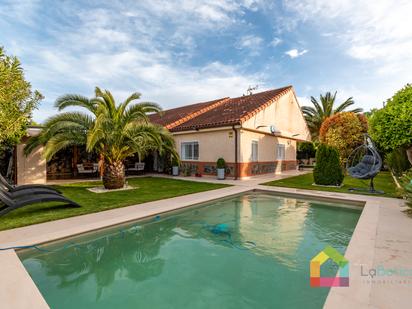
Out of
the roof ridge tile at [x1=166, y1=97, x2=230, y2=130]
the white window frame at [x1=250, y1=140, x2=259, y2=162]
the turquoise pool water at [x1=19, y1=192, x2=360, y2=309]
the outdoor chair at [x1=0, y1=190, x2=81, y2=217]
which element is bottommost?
the turquoise pool water at [x1=19, y1=192, x2=360, y2=309]

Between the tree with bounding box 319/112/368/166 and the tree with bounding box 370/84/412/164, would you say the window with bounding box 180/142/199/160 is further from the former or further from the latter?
the tree with bounding box 319/112/368/166

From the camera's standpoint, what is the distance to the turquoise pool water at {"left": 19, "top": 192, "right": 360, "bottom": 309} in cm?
342

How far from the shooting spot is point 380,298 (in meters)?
2.95

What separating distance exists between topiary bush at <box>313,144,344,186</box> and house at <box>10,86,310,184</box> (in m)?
5.23

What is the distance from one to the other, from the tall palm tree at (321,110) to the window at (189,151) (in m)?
20.7

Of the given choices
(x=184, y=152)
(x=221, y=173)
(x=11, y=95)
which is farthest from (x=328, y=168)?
(x=11, y=95)

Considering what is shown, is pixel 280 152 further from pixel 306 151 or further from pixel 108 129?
pixel 108 129

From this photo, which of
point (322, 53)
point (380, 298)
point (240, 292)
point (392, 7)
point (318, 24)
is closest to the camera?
point (380, 298)

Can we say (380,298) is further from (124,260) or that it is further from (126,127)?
(126,127)

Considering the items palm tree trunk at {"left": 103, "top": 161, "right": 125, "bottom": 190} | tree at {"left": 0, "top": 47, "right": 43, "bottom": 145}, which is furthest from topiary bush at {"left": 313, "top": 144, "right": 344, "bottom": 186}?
tree at {"left": 0, "top": 47, "right": 43, "bottom": 145}

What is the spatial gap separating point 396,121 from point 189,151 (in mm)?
14179

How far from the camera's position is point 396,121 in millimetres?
8898

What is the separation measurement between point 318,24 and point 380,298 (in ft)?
50.4

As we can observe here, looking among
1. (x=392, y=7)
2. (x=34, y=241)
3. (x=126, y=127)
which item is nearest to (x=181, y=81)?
(x=126, y=127)
